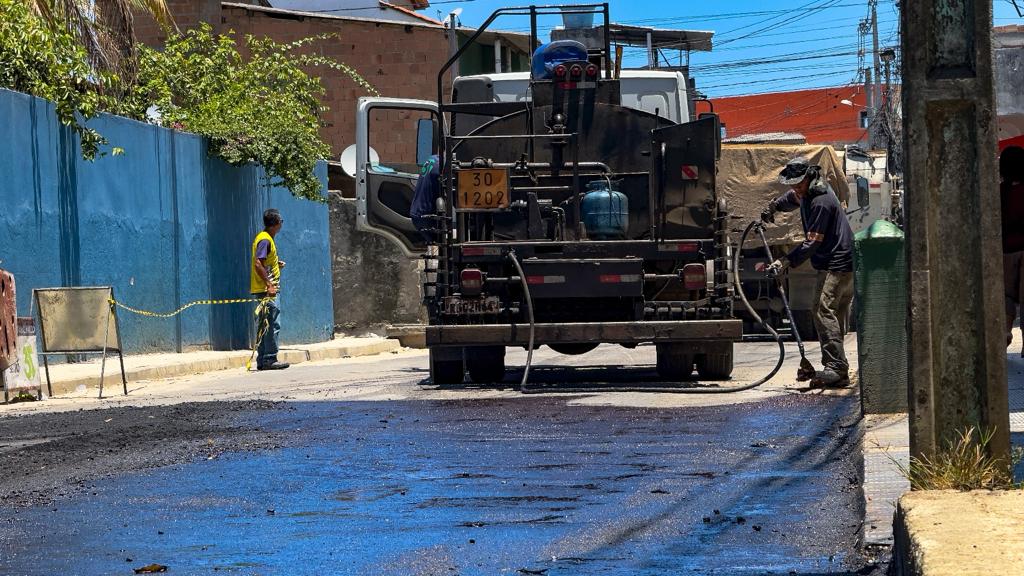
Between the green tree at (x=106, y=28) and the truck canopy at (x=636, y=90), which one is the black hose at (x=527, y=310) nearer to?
the truck canopy at (x=636, y=90)

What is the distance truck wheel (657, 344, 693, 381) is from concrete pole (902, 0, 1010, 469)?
→ 7.64 meters

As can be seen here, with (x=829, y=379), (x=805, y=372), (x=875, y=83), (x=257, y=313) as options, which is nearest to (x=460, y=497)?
(x=829, y=379)

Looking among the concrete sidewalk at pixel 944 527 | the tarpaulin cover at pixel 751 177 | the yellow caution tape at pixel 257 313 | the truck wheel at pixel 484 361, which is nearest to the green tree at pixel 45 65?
the yellow caution tape at pixel 257 313

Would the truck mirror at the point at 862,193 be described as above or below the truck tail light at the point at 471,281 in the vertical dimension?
above

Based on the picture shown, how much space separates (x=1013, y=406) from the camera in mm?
8719

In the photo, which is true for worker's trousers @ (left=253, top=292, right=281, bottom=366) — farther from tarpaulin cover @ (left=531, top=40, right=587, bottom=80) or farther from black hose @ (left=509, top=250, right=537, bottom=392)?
black hose @ (left=509, top=250, right=537, bottom=392)

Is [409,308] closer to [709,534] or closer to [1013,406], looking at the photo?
[1013,406]

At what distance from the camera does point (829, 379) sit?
11.5 m

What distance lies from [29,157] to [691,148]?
292 inches

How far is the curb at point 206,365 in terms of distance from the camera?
47.1ft

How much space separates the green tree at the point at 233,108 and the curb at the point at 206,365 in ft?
7.92

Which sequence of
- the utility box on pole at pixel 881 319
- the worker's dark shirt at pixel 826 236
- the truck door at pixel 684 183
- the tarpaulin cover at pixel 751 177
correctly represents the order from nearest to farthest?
the utility box on pole at pixel 881 319, the worker's dark shirt at pixel 826 236, the truck door at pixel 684 183, the tarpaulin cover at pixel 751 177

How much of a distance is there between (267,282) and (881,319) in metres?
9.49

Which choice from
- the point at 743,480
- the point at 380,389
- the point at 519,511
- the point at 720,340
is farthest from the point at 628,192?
the point at 519,511
